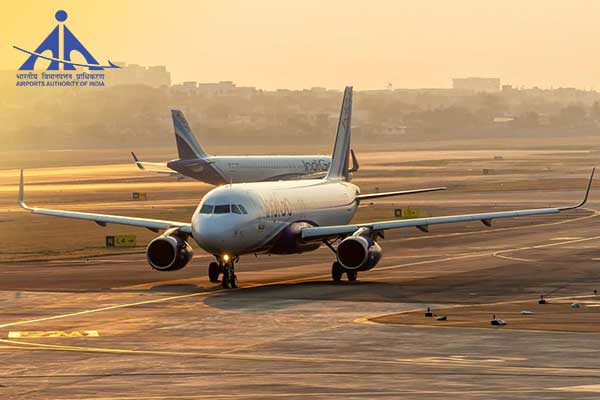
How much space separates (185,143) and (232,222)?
9013cm

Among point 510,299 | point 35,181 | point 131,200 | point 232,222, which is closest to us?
point 510,299

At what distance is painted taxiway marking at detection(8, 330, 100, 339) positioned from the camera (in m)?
→ 47.8

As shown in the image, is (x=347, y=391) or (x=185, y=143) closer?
(x=347, y=391)

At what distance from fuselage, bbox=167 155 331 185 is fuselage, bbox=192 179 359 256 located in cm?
7602

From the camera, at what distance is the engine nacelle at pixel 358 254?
62.9 m

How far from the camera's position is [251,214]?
61.8 meters

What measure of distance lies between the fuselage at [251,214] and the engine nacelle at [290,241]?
22cm

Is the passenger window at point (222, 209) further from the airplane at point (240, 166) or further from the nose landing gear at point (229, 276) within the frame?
the airplane at point (240, 166)

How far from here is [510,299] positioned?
184ft

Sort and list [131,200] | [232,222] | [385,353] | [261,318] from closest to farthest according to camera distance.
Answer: [385,353]
[261,318]
[232,222]
[131,200]

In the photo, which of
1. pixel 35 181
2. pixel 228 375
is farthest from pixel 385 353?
pixel 35 181

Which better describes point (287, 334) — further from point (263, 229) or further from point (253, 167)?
point (253, 167)

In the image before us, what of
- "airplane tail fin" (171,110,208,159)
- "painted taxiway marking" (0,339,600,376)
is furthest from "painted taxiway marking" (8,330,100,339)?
"airplane tail fin" (171,110,208,159)

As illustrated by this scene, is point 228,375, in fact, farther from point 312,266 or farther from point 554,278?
point 312,266
